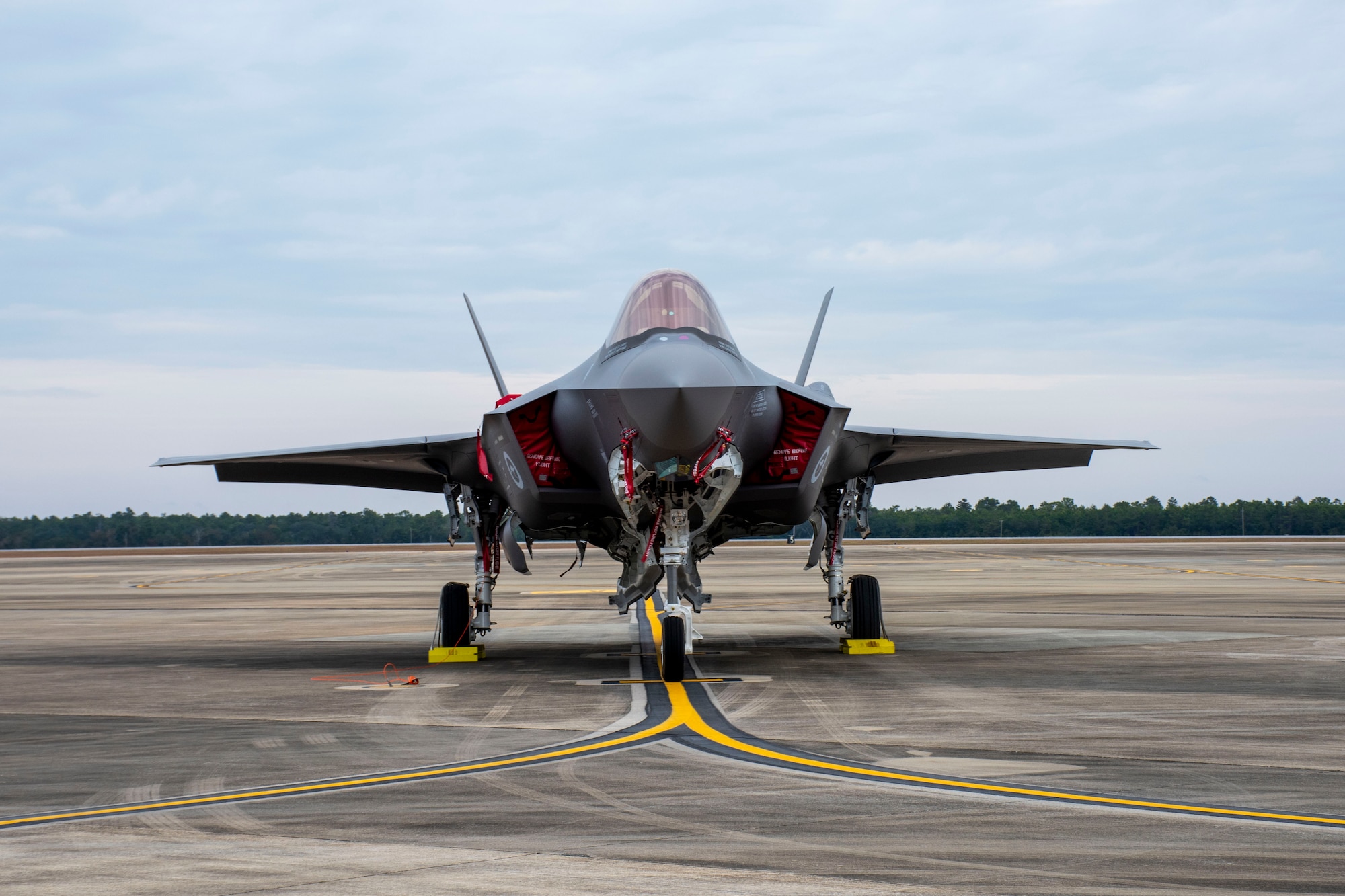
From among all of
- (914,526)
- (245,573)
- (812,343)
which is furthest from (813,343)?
(914,526)

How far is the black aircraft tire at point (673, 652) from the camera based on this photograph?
10523mm

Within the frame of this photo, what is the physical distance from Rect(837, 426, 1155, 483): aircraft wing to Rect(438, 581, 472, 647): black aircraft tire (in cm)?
462

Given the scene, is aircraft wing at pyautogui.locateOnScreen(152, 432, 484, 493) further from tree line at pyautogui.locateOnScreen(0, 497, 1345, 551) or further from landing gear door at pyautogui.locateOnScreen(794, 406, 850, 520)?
tree line at pyautogui.locateOnScreen(0, 497, 1345, 551)

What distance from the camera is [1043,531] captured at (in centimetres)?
10744

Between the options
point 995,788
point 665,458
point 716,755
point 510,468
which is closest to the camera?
point 995,788

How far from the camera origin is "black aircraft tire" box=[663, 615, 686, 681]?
414 inches

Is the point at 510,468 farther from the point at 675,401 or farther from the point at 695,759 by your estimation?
the point at 695,759

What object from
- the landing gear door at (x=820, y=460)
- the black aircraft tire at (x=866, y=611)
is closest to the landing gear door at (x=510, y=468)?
the landing gear door at (x=820, y=460)

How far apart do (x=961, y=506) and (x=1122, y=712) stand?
120960 millimetres

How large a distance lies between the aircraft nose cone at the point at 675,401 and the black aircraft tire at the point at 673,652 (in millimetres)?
1560

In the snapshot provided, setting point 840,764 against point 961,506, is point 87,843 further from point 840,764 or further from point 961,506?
point 961,506

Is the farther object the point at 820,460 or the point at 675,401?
the point at 820,460

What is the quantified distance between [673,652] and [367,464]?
625 centimetres

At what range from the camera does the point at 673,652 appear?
1052 centimetres
